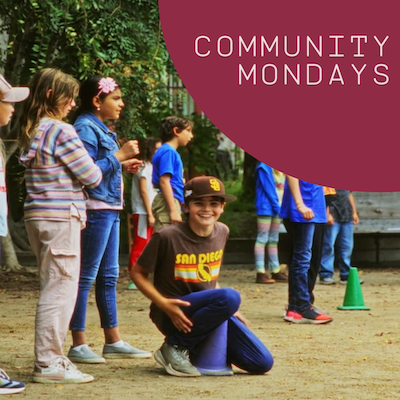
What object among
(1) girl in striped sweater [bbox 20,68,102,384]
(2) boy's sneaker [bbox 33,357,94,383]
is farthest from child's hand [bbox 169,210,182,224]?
(2) boy's sneaker [bbox 33,357,94,383]

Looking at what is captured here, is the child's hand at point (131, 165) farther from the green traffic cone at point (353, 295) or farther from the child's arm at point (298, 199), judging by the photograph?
the green traffic cone at point (353, 295)

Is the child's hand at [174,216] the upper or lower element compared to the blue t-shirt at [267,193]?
lower

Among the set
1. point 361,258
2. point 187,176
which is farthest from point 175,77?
point 361,258

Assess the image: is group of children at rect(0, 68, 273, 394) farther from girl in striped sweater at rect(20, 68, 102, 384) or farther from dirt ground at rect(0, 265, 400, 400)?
dirt ground at rect(0, 265, 400, 400)

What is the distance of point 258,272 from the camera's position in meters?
11.9

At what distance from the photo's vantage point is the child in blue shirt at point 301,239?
7.99 m

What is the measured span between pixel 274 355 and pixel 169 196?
2572mm

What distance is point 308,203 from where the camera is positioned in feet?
26.5

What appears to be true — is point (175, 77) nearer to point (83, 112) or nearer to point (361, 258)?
Answer: point (361, 258)

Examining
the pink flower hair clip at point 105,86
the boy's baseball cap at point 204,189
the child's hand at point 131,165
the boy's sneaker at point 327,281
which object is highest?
the pink flower hair clip at point 105,86

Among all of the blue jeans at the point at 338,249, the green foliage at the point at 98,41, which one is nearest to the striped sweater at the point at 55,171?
the green foliage at the point at 98,41

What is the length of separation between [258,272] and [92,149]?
20.8 feet

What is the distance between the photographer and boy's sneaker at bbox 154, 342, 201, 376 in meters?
5.62

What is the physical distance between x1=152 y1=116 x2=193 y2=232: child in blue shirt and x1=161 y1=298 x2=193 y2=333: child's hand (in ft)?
9.72
